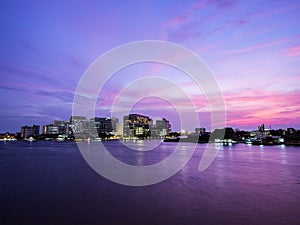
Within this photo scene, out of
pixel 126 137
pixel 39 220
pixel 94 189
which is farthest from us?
pixel 126 137

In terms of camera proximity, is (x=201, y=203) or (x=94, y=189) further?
(x=94, y=189)

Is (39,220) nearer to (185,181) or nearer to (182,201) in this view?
(182,201)

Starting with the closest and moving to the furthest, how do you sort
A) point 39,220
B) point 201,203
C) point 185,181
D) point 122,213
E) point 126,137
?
1. point 39,220
2. point 122,213
3. point 201,203
4. point 185,181
5. point 126,137

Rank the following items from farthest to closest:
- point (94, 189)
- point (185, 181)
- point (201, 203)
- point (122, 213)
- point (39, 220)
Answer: point (185, 181) < point (94, 189) < point (201, 203) < point (122, 213) < point (39, 220)

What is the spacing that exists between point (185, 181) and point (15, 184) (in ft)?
31.8

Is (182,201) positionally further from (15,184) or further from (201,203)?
(15,184)

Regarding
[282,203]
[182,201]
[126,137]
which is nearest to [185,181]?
[182,201]

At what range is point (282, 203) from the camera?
9.90 meters

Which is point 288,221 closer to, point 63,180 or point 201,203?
point 201,203

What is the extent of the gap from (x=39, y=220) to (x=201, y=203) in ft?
19.4

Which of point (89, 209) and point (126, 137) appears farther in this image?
point (126, 137)

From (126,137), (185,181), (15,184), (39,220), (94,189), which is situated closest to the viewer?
(39,220)

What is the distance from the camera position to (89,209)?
353 inches

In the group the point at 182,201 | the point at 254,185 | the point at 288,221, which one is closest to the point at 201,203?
the point at 182,201
